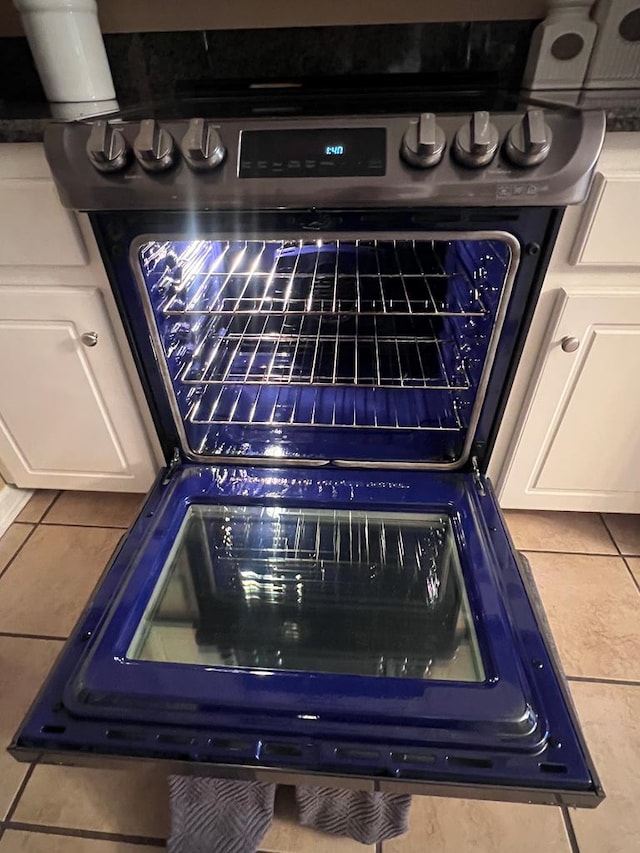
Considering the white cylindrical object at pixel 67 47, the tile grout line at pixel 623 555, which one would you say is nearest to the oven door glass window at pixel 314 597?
the tile grout line at pixel 623 555

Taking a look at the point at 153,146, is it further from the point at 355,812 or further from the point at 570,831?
the point at 570,831

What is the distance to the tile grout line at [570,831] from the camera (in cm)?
92

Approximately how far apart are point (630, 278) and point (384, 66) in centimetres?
75

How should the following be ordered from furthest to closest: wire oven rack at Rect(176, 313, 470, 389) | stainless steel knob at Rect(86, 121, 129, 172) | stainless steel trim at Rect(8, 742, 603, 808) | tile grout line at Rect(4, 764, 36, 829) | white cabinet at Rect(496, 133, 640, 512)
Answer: wire oven rack at Rect(176, 313, 470, 389)
tile grout line at Rect(4, 764, 36, 829)
white cabinet at Rect(496, 133, 640, 512)
stainless steel knob at Rect(86, 121, 129, 172)
stainless steel trim at Rect(8, 742, 603, 808)

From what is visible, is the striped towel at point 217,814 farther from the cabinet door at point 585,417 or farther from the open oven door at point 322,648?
the cabinet door at point 585,417

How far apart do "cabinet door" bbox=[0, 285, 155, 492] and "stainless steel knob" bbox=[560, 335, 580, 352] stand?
912 millimetres

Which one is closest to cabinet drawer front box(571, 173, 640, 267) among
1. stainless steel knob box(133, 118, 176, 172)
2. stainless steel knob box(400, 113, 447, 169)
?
stainless steel knob box(400, 113, 447, 169)

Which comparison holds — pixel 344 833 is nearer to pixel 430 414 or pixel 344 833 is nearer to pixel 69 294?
pixel 430 414

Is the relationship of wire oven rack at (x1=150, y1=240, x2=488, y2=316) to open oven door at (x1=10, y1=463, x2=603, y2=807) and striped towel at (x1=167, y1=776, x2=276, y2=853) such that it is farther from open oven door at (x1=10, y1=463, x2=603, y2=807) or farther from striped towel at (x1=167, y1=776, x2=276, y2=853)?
striped towel at (x1=167, y1=776, x2=276, y2=853)

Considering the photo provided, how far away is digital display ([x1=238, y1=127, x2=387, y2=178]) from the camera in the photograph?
0.73 metres

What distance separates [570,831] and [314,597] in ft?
2.04

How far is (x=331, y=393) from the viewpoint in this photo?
1272 millimetres

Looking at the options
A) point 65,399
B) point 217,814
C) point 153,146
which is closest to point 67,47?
point 153,146

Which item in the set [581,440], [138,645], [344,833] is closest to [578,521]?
[581,440]
